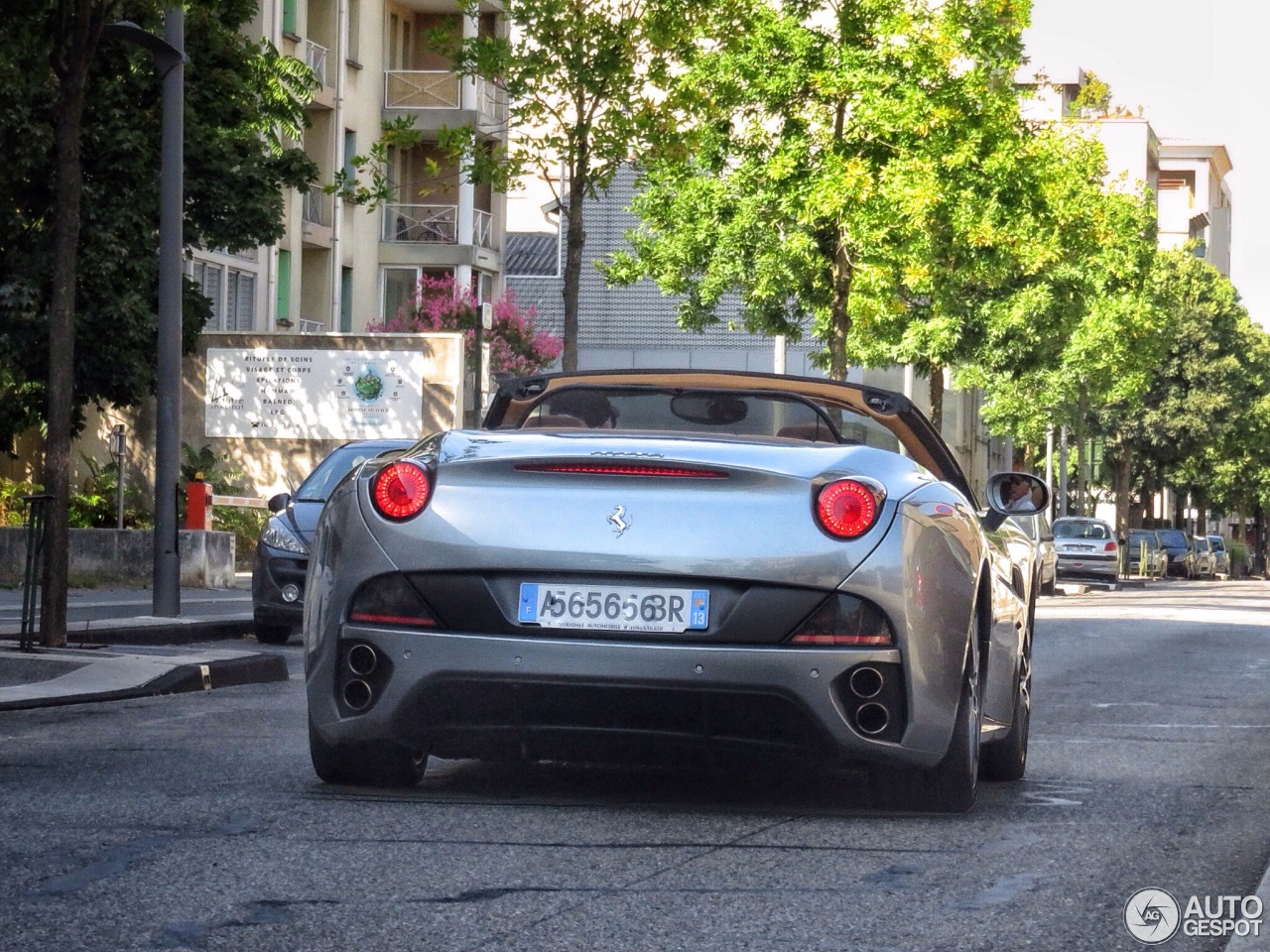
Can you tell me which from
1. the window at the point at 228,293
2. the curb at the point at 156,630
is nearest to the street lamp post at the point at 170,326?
the curb at the point at 156,630

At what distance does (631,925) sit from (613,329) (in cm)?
5840

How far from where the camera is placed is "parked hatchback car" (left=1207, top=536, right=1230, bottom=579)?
8194cm

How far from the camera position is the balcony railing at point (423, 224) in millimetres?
47156

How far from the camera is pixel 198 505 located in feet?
84.4

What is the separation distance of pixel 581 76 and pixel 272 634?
877 centimetres

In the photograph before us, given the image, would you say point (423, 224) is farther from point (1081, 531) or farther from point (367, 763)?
point (367, 763)

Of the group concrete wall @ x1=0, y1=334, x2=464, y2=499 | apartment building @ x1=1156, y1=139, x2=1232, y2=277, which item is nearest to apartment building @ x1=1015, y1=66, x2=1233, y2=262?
apartment building @ x1=1156, y1=139, x2=1232, y2=277

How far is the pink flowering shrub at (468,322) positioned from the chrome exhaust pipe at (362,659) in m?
36.1

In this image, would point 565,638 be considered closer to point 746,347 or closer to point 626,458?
point 626,458

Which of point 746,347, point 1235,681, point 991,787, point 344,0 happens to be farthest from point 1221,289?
point 991,787

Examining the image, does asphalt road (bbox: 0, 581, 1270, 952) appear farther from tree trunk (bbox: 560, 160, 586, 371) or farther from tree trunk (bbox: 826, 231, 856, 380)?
tree trunk (bbox: 826, 231, 856, 380)

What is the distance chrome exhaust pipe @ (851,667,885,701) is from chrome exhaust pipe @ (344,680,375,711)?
1.34 metres

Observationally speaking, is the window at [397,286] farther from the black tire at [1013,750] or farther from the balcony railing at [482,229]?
the black tire at [1013,750]

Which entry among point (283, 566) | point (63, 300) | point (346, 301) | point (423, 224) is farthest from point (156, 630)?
point (423, 224)
